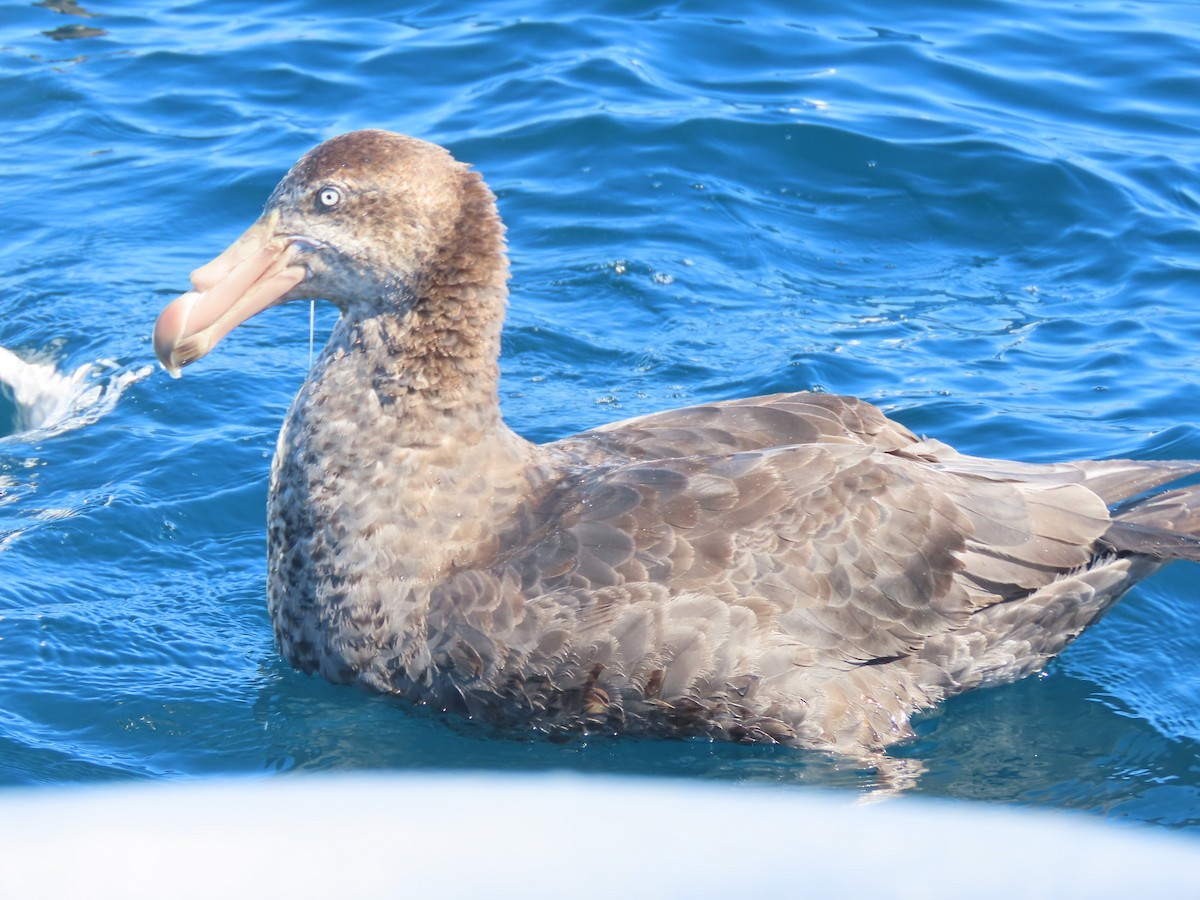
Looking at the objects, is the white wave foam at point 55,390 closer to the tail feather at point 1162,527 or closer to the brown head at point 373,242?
the brown head at point 373,242

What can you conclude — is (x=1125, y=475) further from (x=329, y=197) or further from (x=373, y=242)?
(x=329, y=197)

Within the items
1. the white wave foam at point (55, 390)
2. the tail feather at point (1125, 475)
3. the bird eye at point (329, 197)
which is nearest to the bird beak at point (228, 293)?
the bird eye at point (329, 197)

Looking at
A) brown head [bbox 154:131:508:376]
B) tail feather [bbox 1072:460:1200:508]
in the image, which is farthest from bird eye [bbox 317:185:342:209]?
tail feather [bbox 1072:460:1200:508]

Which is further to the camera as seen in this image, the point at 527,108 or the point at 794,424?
the point at 527,108

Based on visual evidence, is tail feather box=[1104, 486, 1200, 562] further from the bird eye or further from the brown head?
the bird eye

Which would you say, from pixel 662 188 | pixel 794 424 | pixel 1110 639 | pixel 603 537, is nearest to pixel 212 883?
pixel 603 537

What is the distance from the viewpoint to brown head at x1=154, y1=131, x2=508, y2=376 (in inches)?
188

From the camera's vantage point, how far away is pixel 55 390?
742cm

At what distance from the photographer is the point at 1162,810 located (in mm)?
4777

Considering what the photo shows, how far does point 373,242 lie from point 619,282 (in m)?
3.67

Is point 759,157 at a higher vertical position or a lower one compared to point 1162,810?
higher

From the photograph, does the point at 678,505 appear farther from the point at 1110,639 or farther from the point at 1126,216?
the point at 1126,216

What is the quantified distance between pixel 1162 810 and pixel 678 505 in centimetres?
176

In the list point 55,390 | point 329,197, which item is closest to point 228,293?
point 329,197
